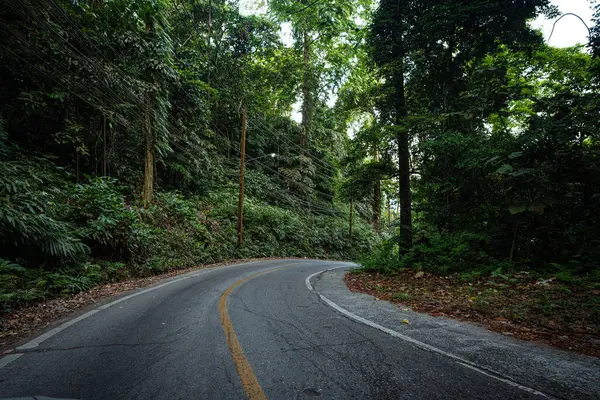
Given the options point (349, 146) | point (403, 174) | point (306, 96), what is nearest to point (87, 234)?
point (349, 146)

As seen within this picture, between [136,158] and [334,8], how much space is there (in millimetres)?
17681

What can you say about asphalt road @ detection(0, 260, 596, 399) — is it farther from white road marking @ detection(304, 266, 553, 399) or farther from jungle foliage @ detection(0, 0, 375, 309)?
jungle foliage @ detection(0, 0, 375, 309)

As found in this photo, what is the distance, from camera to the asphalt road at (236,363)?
8.04 ft

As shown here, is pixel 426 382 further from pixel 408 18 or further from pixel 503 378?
pixel 408 18

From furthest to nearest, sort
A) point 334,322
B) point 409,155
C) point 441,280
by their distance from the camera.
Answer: point 409,155, point 441,280, point 334,322

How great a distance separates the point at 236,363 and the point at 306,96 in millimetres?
24486

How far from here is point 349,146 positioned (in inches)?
439

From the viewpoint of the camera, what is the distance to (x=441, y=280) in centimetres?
763

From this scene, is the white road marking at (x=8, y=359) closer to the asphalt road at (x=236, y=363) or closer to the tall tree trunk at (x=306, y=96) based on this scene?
the asphalt road at (x=236, y=363)

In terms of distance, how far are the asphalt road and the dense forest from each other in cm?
304

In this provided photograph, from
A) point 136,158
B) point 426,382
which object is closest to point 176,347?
point 426,382

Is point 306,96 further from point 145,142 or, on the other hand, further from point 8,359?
point 8,359

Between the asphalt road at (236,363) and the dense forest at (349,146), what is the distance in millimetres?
3039

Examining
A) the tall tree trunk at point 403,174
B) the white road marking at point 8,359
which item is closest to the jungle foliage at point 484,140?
the tall tree trunk at point 403,174
